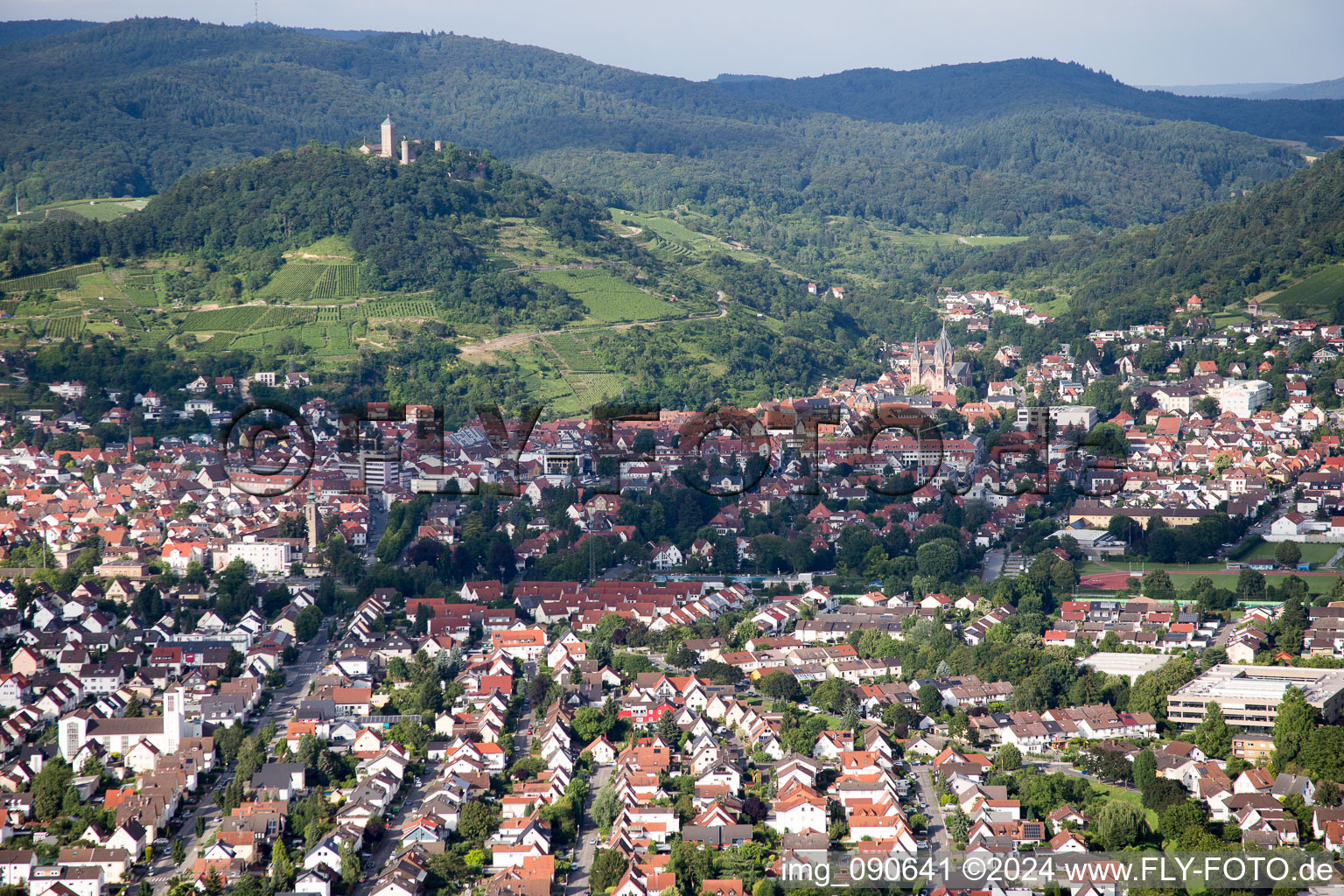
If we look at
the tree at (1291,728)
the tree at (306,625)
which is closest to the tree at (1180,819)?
the tree at (1291,728)

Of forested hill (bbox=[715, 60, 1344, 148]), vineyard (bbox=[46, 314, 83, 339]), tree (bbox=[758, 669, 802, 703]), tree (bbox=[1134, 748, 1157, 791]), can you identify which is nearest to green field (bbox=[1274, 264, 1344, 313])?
tree (bbox=[758, 669, 802, 703])

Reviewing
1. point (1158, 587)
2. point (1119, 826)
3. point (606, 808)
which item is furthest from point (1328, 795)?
point (1158, 587)

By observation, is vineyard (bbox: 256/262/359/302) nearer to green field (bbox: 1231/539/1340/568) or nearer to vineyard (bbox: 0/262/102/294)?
vineyard (bbox: 0/262/102/294)

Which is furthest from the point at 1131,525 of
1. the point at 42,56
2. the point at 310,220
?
the point at 42,56

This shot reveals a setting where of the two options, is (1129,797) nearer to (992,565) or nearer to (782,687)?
(782,687)

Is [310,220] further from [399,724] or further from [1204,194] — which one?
[1204,194]

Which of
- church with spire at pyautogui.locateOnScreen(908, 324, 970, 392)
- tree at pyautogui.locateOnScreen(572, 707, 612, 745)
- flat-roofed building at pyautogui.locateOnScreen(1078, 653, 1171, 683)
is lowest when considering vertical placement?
church with spire at pyautogui.locateOnScreen(908, 324, 970, 392)

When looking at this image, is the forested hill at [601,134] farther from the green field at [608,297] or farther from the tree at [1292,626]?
the tree at [1292,626]
